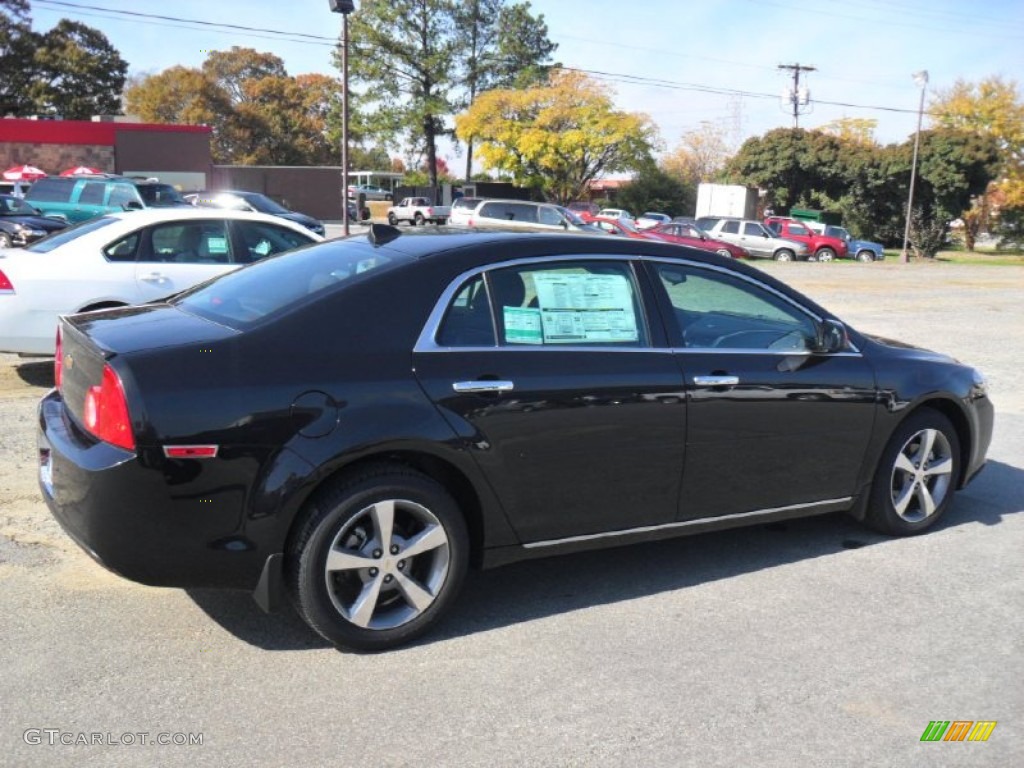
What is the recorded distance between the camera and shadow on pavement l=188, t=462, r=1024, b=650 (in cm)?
394

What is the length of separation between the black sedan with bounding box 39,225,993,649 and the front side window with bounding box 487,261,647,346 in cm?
1

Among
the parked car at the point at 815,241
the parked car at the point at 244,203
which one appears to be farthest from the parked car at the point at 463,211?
the parked car at the point at 815,241

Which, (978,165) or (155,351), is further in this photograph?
(978,165)

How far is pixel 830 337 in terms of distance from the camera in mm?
4750

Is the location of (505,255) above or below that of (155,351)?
above

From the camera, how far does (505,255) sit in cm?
406

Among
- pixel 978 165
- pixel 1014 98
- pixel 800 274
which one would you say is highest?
pixel 1014 98

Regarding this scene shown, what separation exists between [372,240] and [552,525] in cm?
153

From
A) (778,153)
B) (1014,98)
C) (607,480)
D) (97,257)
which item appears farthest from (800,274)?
(1014,98)

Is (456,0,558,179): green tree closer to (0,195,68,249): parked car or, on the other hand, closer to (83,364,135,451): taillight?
(0,195,68,249): parked car

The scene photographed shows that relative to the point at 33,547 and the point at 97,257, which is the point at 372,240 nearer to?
the point at 33,547

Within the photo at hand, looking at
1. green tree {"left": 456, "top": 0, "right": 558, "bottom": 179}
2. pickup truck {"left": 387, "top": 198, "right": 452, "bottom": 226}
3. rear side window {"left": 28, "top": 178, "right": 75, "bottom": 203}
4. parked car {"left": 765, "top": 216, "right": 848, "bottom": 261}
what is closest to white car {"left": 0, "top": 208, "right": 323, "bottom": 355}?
rear side window {"left": 28, "top": 178, "right": 75, "bottom": 203}

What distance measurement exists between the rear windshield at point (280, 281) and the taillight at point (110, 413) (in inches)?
21.0

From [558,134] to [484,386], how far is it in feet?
162
